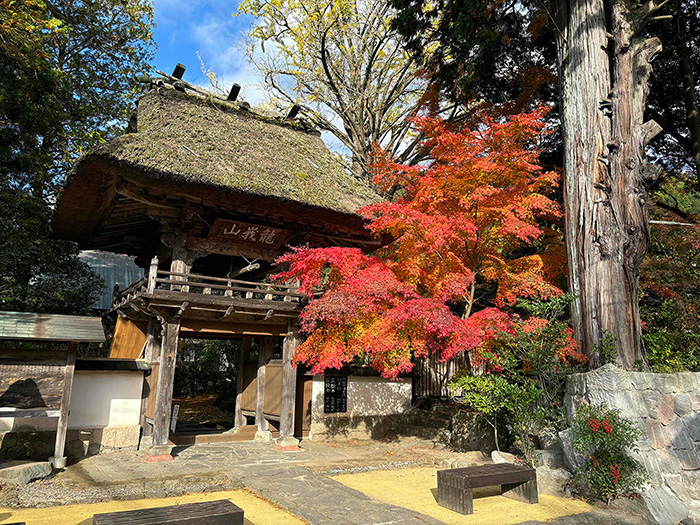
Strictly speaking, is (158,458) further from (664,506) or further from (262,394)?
(664,506)

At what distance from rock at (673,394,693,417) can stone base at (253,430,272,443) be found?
8001mm

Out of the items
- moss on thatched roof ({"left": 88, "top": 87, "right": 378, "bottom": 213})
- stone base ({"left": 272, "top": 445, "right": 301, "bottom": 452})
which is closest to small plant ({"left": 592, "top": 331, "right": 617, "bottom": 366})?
moss on thatched roof ({"left": 88, "top": 87, "right": 378, "bottom": 213})

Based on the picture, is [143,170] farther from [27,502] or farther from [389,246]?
[389,246]

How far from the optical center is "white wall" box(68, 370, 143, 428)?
8.89 m

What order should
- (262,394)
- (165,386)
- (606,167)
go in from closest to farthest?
(606,167) → (165,386) → (262,394)

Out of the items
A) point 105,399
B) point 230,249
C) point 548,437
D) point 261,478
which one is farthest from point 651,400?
point 105,399

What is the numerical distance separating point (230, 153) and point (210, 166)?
116 cm

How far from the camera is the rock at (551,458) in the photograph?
7.00 m

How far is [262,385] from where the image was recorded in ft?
37.0

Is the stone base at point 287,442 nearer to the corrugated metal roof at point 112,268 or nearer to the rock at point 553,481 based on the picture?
the rock at point 553,481

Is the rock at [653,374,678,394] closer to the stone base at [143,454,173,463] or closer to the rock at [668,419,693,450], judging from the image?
the rock at [668,419,693,450]


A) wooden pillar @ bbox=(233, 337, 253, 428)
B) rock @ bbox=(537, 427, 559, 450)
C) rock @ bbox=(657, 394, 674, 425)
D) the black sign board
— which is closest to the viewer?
rock @ bbox=(657, 394, 674, 425)

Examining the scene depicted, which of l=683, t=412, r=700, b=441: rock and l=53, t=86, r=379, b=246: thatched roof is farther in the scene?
l=53, t=86, r=379, b=246: thatched roof

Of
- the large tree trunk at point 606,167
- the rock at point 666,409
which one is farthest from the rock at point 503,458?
the rock at point 666,409
